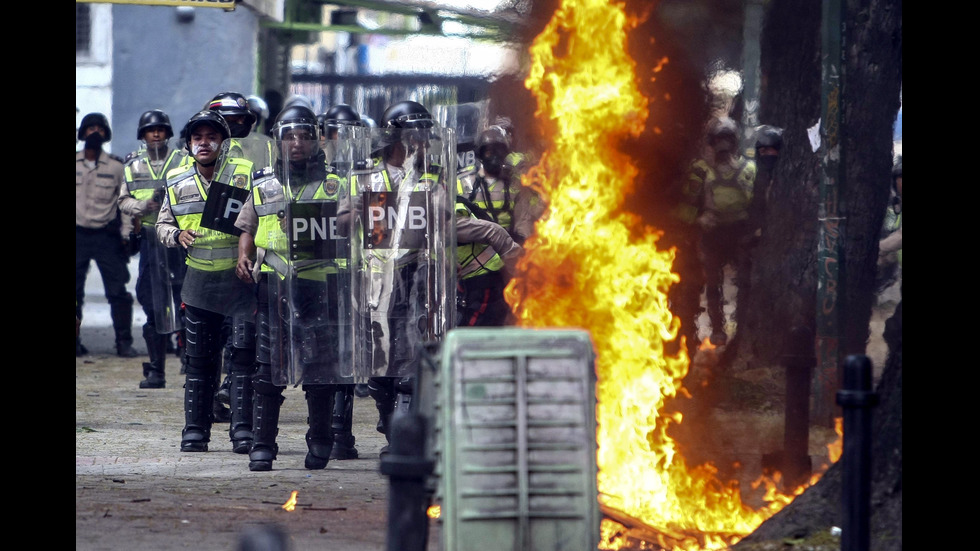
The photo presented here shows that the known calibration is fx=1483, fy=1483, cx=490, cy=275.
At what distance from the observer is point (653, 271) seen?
7570mm

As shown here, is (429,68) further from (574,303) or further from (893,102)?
(574,303)

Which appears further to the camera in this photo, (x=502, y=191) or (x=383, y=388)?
(x=502, y=191)

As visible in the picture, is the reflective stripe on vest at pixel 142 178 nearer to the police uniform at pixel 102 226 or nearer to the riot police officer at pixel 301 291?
the police uniform at pixel 102 226

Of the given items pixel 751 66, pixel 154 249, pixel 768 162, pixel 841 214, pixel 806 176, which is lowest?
pixel 154 249

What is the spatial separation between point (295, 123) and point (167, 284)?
319 centimetres

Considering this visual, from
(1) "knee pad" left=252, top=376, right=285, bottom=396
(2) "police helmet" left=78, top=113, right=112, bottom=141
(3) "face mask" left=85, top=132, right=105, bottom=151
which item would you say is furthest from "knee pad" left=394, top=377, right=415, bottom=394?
(2) "police helmet" left=78, top=113, right=112, bottom=141

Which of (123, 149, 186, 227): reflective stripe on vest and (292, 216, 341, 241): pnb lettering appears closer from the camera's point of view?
(292, 216, 341, 241): pnb lettering

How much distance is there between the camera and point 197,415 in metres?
9.43

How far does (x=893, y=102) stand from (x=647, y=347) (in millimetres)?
4513

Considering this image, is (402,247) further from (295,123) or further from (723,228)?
(723,228)

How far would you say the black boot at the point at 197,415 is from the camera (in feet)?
30.5

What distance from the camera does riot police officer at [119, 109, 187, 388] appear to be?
11297 millimetres

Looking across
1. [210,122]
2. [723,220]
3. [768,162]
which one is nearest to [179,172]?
[210,122]

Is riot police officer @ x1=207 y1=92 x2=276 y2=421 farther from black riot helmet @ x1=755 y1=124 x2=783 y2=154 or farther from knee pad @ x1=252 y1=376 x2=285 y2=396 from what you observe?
black riot helmet @ x1=755 y1=124 x2=783 y2=154
